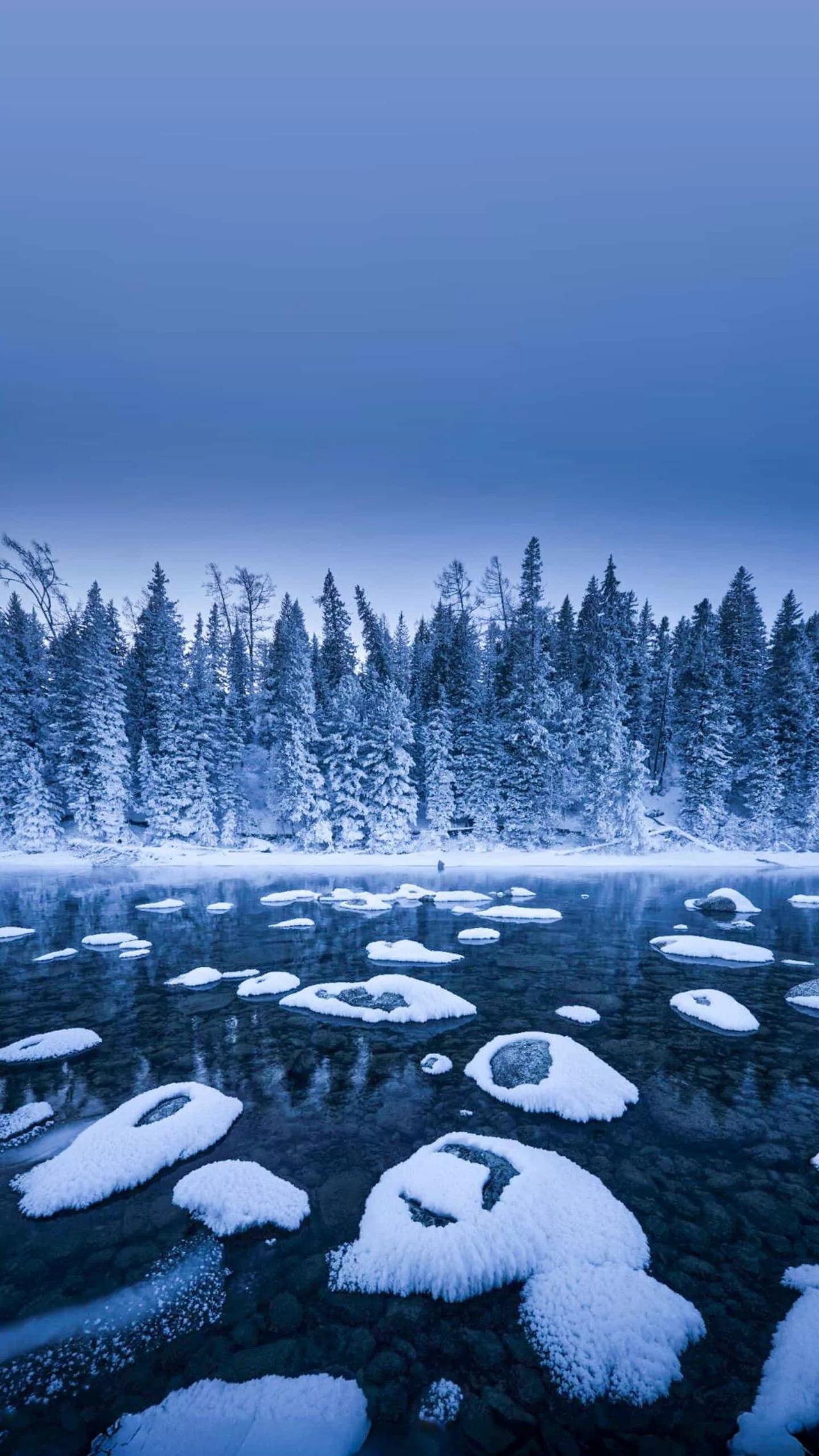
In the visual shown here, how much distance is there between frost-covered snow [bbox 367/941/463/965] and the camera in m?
15.3

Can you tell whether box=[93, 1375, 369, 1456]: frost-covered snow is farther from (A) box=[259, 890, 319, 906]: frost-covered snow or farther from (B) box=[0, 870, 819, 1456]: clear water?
(A) box=[259, 890, 319, 906]: frost-covered snow

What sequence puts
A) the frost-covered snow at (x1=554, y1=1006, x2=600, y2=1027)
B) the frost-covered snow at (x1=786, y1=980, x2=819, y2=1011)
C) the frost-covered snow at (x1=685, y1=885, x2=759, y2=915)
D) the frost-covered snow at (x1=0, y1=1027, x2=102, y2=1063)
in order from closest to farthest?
the frost-covered snow at (x1=0, y1=1027, x2=102, y2=1063), the frost-covered snow at (x1=554, y1=1006, x2=600, y2=1027), the frost-covered snow at (x1=786, y1=980, x2=819, y2=1011), the frost-covered snow at (x1=685, y1=885, x2=759, y2=915)

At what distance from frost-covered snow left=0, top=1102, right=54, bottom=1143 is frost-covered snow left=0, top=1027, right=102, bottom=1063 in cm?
167

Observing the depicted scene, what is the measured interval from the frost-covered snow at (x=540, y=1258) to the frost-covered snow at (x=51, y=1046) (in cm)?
676

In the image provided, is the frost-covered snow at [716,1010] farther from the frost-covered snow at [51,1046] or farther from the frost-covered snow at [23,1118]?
the frost-covered snow at [51,1046]

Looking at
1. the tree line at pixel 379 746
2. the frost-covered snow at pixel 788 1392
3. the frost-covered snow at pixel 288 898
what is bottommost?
the frost-covered snow at pixel 288 898

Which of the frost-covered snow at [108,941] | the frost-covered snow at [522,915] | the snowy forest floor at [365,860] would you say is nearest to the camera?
the frost-covered snow at [108,941]

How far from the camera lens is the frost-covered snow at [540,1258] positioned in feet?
14.3

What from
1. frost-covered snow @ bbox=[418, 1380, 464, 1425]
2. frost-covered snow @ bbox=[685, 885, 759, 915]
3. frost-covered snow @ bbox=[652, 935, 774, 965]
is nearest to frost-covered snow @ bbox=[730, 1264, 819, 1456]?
frost-covered snow @ bbox=[418, 1380, 464, 1425]

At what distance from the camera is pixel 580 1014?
1131 cm

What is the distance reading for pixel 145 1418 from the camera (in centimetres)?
388

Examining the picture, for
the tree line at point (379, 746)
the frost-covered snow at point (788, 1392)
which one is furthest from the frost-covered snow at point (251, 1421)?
the tree line at point (379, 746)

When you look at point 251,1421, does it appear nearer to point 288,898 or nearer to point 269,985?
point 269,985

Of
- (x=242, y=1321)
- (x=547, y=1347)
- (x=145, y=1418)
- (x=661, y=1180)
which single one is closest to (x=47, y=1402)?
(x=145, y=1418)
